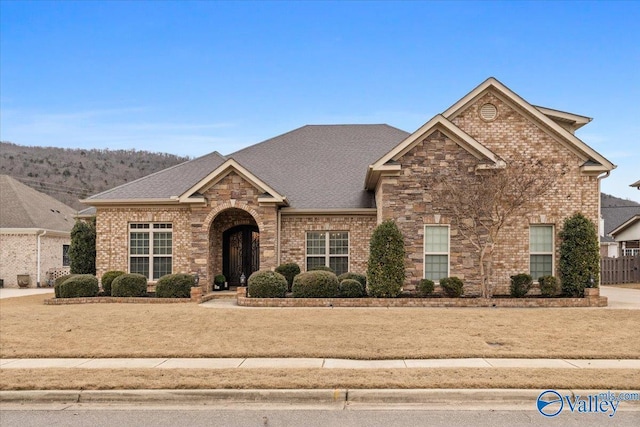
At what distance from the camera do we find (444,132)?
19.3 metres

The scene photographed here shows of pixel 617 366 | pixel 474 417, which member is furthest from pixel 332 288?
pixel 474 417

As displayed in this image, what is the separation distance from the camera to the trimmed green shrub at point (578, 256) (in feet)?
62.1

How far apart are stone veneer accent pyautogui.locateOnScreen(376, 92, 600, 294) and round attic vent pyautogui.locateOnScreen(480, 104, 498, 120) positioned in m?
0.13

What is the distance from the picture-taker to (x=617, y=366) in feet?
31.2

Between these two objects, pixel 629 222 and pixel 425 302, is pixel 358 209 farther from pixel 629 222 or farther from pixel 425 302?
pixel 629 222

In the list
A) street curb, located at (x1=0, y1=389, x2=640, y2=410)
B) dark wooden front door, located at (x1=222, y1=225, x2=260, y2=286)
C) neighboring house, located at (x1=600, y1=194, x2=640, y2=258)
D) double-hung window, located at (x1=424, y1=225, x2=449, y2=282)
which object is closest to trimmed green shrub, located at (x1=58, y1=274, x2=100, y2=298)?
dark wooden front door, located at (x1=222, y1=225, x2=260, y2=286)

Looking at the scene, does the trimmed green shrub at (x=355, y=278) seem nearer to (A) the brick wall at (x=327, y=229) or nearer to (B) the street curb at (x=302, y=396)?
(A) the brick wall at (x=327, y=229)

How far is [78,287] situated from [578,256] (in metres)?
18.0

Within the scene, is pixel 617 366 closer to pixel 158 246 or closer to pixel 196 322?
pixel 196 322

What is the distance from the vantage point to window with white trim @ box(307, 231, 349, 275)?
22.6 meters

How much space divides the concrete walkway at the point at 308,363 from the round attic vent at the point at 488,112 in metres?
12.3

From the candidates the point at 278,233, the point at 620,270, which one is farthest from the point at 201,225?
the point at 620,270

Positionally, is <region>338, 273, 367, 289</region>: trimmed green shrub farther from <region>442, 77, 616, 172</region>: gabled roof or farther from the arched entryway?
<region>442, 77, 616, 172</region>: gabled roof

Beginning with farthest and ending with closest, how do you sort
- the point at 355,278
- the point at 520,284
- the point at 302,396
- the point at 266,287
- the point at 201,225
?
the point at 201,225
the point at 355,278
the point at 520,284
the point at 266,287
the point at 302,396
